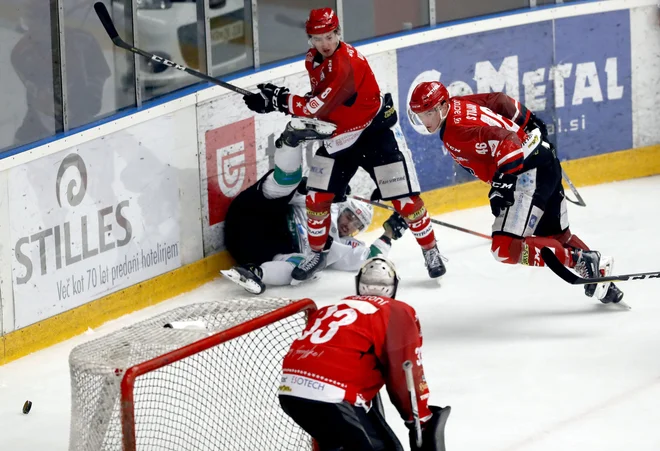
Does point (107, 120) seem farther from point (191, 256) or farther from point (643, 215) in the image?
point (643, 215)

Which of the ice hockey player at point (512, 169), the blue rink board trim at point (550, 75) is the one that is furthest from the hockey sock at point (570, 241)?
the blue rink board trim at point (550, 75)

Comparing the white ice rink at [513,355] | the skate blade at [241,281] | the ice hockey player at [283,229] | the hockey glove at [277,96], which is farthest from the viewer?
the ice hockey player at [283,229]

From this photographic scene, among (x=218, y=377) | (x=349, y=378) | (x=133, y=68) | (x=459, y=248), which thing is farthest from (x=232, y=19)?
(x=349, y=378)

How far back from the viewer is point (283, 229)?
6.45m

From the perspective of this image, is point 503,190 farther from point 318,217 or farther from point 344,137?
point 318,217

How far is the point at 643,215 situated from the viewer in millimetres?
7305

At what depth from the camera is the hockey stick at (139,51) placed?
5.68 meters

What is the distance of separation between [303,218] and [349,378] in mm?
3152

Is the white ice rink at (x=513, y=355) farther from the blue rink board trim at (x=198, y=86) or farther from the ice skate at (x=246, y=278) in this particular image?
the blue rink board trim at (x=198, y=86)

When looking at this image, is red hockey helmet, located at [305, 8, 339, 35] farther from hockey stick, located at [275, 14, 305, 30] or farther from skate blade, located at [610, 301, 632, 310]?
skate blade, located at [610, 301, 632, 310]

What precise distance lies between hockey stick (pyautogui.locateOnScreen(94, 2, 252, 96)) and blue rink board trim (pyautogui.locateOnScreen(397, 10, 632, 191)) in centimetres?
136

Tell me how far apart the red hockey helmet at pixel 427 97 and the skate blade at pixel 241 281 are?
4.22ft

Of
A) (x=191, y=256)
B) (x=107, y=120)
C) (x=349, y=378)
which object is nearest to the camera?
(x=349, y=378)

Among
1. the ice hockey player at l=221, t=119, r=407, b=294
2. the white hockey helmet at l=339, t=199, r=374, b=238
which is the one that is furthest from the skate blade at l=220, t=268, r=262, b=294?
the white hockey helmet at l=339, t=199, r=374, b=238
